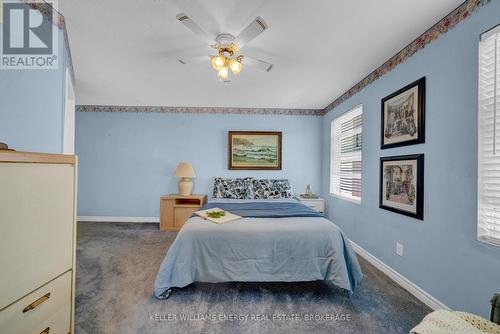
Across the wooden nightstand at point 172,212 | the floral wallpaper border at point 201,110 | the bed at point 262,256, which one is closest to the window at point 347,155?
the floral wallpaper border at point 201,110

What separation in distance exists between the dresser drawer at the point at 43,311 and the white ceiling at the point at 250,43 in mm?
1874

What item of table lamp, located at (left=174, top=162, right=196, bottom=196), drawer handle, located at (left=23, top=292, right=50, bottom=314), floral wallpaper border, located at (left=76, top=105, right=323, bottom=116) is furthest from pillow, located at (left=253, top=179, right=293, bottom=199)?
drawer handle, located at (left=23, top=292, right=50, bottom=314)

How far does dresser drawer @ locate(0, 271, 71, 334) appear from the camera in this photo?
2.97ft

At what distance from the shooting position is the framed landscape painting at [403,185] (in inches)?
81.6

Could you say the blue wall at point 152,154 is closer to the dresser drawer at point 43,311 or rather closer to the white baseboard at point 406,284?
the white baseboard at point 406,284

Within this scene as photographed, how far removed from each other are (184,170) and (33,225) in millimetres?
3207

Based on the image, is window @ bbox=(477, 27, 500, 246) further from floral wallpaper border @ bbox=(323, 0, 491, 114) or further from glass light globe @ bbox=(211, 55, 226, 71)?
glass light globe @ bbox=(211, 55, 226, 71)

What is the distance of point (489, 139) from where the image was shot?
4.98 feet

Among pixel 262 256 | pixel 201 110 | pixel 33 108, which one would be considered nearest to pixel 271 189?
pixel 201 110

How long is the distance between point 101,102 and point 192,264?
3822 millimetres

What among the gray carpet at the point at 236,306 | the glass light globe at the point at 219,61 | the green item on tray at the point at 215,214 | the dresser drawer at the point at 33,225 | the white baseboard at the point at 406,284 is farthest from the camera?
the green item on tray at the point at 215,214

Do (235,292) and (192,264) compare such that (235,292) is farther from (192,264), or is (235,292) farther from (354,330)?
(354,330)

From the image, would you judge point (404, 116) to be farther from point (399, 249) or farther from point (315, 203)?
point (315, 203)

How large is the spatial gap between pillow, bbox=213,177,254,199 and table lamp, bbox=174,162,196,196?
0.48 metres
